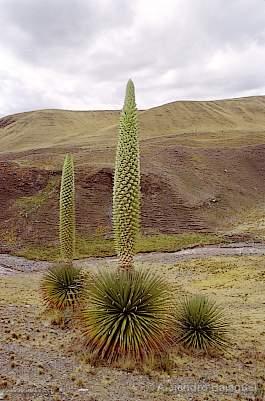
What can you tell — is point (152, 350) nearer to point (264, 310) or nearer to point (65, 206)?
point (65, 206)

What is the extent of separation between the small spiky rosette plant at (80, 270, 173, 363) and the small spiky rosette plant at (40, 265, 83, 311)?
2.81 metres

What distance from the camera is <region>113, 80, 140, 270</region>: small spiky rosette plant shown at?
8.78 metres

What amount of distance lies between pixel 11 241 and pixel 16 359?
23776 millimetres

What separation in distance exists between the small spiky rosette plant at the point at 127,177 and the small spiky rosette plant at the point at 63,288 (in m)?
2.89

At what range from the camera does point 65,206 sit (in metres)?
13.1

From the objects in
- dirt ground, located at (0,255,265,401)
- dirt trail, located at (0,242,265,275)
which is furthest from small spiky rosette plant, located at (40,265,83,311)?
dirt trail, located at (0,242,265,275)

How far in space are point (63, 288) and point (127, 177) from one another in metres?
4.28

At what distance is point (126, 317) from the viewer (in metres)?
8.08

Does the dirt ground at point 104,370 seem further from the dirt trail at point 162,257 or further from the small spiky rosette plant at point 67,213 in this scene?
the dirt trail at point 162,257

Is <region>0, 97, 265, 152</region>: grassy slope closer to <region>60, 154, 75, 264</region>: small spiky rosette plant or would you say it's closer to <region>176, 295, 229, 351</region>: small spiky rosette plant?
<region>60, 154, 75, 264</region>: small spiky rosette plant

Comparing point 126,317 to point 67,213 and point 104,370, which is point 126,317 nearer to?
point 104,370

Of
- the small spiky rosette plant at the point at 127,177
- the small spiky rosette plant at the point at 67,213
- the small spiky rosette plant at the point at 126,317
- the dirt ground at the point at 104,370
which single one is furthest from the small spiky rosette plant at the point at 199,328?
the small spiky rosette plant at the point at 67,213

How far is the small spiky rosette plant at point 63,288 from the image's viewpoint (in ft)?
37.3

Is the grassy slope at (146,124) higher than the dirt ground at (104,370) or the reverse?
higher
